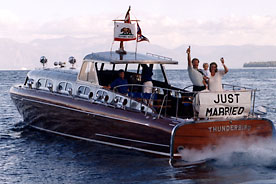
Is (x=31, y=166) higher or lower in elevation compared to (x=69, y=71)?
lower

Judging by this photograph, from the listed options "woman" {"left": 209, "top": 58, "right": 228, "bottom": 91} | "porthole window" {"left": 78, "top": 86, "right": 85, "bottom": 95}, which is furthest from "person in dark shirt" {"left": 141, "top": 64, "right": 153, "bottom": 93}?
"woman" {"left": 209, "top": 58, "right": 228, "bottom": 91}

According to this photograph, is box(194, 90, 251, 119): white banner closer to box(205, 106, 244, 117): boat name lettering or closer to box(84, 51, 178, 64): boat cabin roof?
box(205, 106, 244, 117): boat name lettering

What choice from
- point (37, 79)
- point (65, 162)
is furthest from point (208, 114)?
point (37, 79)

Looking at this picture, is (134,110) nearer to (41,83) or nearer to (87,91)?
(87,91)

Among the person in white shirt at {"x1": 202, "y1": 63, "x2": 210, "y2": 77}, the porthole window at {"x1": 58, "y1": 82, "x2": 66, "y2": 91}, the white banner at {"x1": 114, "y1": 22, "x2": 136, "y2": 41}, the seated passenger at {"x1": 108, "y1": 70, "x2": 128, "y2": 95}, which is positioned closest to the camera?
the person in white shirt at {"x1": 202, "y1": 63, "x2": 210, "y2": 77}

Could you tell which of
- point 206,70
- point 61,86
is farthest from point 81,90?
point 206,70

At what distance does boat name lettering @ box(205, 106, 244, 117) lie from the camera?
36.7 feet

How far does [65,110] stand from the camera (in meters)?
14.1

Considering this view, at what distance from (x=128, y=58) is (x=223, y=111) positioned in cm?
366

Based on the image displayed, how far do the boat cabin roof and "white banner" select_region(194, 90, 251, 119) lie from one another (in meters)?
2.90

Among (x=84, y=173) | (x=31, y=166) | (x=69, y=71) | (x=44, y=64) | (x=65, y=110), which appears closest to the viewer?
(x=84, y=173)

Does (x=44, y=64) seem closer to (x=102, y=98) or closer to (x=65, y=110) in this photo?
(x=65, y=110)

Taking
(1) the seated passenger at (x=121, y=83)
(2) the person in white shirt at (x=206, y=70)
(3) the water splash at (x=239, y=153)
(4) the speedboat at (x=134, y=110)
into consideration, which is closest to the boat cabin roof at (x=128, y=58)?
(4) the speedboat at (x=134, y=110)

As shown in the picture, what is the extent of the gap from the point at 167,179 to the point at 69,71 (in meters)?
6.70
